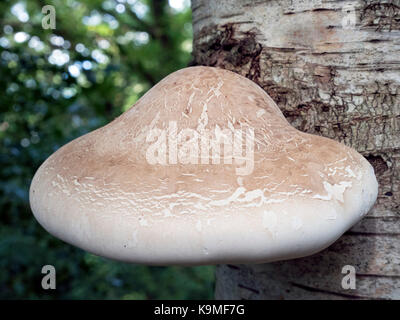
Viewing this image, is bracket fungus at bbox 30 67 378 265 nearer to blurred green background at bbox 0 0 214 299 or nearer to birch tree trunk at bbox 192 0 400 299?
birch tree trunk at bbox 192 0 400 299

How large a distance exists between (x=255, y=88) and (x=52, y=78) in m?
2.44

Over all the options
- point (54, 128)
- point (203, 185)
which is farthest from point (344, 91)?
point (54, 128)

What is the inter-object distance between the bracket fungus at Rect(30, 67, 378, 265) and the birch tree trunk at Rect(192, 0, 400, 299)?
0.22 m

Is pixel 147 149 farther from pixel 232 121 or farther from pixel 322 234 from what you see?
pixel 322 234

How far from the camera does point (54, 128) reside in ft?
10.4

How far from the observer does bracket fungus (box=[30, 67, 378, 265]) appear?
929 mm

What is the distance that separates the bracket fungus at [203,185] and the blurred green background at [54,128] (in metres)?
1.35

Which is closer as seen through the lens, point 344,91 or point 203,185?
Answer: point 203,185

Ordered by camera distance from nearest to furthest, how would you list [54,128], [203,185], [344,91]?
1. [203,185]
2. [344,91]
3. [54,128]

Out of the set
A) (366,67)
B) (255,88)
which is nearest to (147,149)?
(255,88)

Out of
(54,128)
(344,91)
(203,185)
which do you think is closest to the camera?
(203,185)

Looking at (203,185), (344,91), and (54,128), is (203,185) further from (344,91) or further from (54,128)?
(54,128)

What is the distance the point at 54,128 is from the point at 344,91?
2.63 metres
